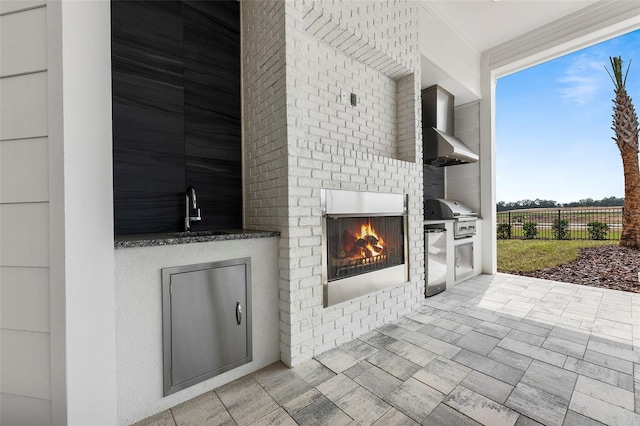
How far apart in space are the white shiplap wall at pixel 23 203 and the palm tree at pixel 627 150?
6034 millimetres

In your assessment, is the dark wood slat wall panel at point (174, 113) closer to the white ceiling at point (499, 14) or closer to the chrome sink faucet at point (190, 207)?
the chrome sink faucet at point (190, 207)

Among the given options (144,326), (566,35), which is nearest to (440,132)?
(566,35)

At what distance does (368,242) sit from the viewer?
2.60 meters

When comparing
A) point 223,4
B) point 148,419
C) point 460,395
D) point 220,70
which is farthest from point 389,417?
point 223,4

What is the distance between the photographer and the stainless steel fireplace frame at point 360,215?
2164 millimetres

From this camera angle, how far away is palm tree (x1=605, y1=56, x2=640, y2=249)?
3682 mm

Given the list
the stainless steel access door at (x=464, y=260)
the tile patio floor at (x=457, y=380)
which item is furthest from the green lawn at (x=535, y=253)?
the tile patio floor at (x=457, y=380)

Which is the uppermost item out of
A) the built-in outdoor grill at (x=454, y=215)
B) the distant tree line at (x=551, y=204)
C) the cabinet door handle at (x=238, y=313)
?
the distant tree line at (x=551, y=204)

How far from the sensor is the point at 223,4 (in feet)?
8.05

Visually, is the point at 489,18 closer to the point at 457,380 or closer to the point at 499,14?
the point at 499,14

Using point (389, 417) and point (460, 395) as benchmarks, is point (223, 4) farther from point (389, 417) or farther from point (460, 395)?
point (460, 395)

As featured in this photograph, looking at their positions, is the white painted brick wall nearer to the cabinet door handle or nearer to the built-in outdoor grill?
the cabinet door handle

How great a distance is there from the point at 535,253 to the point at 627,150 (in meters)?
1.96

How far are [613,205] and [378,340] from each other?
4301 mm
